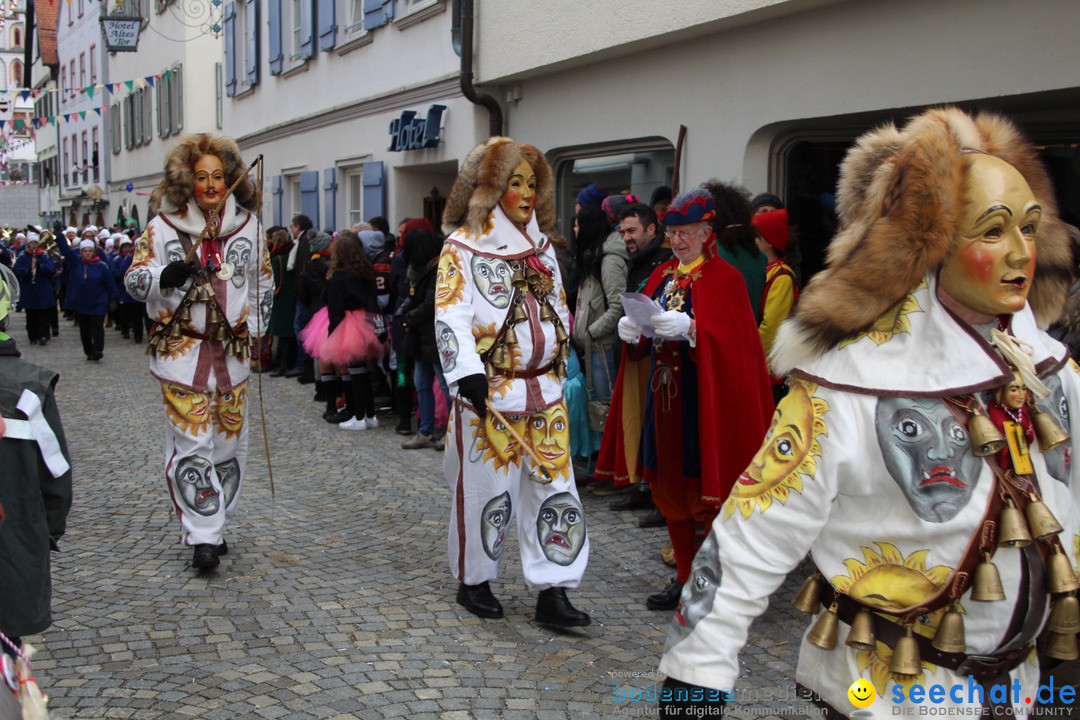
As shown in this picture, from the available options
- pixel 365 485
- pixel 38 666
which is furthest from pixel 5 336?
pixel 365 485

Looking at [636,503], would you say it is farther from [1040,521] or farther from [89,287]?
[89,287]

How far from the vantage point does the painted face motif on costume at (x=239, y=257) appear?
5.45 metres

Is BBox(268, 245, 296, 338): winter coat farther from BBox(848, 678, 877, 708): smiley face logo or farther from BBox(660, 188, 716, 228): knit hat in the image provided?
BBox(848, 678, 877, 708): smiley face logo

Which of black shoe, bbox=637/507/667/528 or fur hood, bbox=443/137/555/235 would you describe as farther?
black shoe, bbox=637/507/667/528

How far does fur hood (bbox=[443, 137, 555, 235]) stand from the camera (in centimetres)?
451

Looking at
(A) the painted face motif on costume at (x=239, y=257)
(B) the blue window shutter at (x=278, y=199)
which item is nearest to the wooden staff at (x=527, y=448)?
(A) the painted face motif on costume at (x=239, y=257)

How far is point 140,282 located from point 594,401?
114 inches

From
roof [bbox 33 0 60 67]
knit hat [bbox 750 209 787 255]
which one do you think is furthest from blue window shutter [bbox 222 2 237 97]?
roof [bbox 33 0 60 67]

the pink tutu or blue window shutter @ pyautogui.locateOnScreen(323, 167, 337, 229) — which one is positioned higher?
blue window shutter @ pyautogui.locateOnScreen(323, 167, 337, 229)

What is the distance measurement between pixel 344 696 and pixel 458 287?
164 centimetres

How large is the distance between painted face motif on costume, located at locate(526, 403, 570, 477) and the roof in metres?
44.9

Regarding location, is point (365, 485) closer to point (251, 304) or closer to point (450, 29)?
point (251, 304)

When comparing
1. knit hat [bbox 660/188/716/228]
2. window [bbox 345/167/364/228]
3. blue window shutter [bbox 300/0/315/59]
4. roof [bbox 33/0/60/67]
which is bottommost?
knit hat [bbox 660/188/716/228]

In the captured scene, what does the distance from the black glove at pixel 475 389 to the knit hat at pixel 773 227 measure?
212cm
